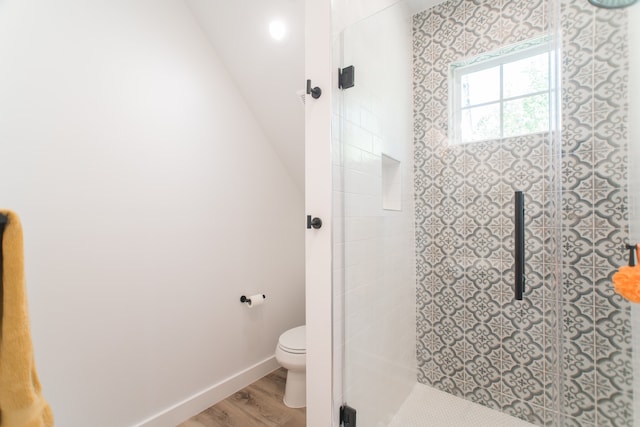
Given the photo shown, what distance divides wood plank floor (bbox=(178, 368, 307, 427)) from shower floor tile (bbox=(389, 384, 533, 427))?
61cm

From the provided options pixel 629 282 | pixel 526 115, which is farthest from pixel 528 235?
pixel 526 115

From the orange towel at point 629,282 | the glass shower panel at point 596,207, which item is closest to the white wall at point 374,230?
the glass shower panel at point 596,207

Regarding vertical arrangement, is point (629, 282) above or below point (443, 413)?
above

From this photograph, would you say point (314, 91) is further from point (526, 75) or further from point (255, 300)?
point (255, 300)

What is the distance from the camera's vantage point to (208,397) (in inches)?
71.6

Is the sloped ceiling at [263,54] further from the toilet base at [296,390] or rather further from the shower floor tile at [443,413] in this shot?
the shower floor tile at [443,413]

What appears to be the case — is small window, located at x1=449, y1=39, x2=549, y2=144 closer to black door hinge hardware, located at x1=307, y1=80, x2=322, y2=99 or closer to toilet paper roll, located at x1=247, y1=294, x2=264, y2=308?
black door hinge hardware, located at x1=307, y1=80, x2=322, y2=99

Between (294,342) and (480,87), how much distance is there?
1848mm

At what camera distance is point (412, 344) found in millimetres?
1760

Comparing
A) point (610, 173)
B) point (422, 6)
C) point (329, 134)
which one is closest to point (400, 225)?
point (329, 134)

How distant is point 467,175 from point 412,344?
1046 mm

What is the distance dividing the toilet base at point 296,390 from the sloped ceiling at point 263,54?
5.05ft

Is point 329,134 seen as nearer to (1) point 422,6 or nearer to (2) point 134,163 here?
(2) point 134,163

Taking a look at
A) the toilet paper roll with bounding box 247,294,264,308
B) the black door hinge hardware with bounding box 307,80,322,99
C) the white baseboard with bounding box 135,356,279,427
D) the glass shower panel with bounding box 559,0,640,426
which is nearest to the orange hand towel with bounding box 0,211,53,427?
the black door hinge hardware with bounding box 307,80,322,99
